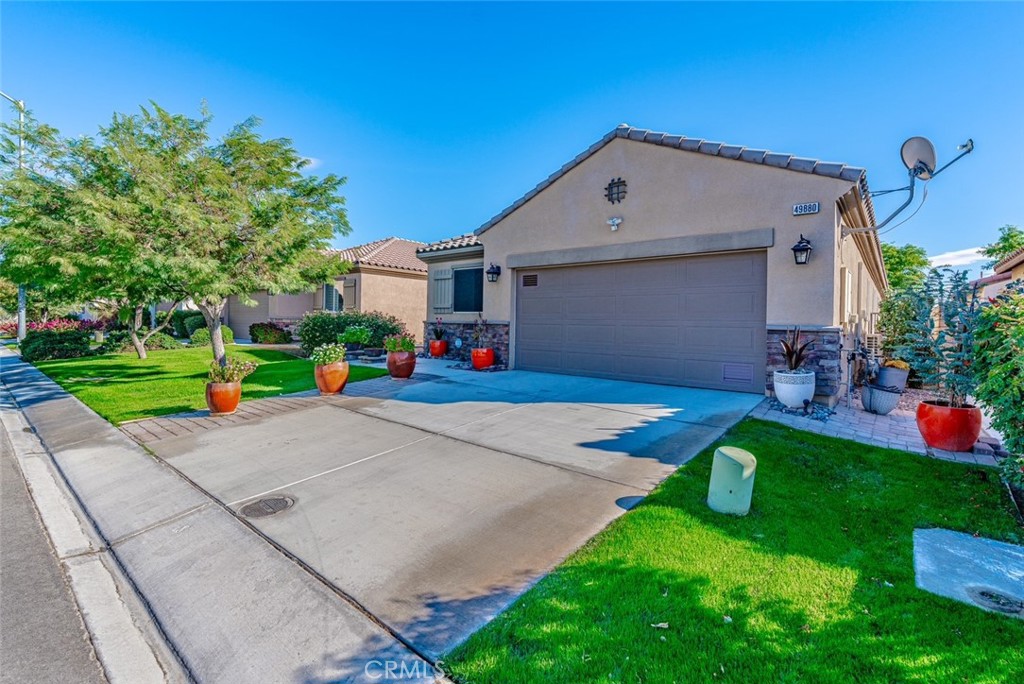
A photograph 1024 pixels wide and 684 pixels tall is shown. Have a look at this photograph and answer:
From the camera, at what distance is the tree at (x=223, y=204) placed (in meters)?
8.25

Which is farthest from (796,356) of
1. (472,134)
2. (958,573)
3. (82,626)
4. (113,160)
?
(113,160)

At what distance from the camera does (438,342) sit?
13.8 m

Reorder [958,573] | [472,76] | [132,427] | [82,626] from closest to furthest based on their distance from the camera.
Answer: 1. [82,626]
2. [958,573]
3. [132,427]
4. [472,76]

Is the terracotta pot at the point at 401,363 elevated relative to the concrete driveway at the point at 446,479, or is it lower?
elevated

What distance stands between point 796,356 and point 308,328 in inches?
571

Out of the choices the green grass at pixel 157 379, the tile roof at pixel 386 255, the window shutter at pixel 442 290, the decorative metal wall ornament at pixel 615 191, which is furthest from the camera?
the tile roof at pixel 386 255

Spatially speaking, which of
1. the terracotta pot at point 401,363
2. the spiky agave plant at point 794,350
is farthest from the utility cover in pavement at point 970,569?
the terracotta pot at point 401,363

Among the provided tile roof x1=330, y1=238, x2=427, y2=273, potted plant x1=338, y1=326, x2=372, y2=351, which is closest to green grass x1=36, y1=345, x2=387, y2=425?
potted plant x1=338, y1=326, x2=372, y2=351

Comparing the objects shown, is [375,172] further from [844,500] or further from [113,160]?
[844,500]

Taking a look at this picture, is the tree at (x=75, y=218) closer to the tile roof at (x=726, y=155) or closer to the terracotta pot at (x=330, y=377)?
the terracotta pot at (x=330, y=377)

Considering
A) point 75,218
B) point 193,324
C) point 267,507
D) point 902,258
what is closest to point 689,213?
point 267,507

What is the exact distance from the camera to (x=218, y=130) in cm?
955

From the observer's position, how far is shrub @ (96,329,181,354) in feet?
58.4

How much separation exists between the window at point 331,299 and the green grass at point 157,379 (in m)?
4.01
